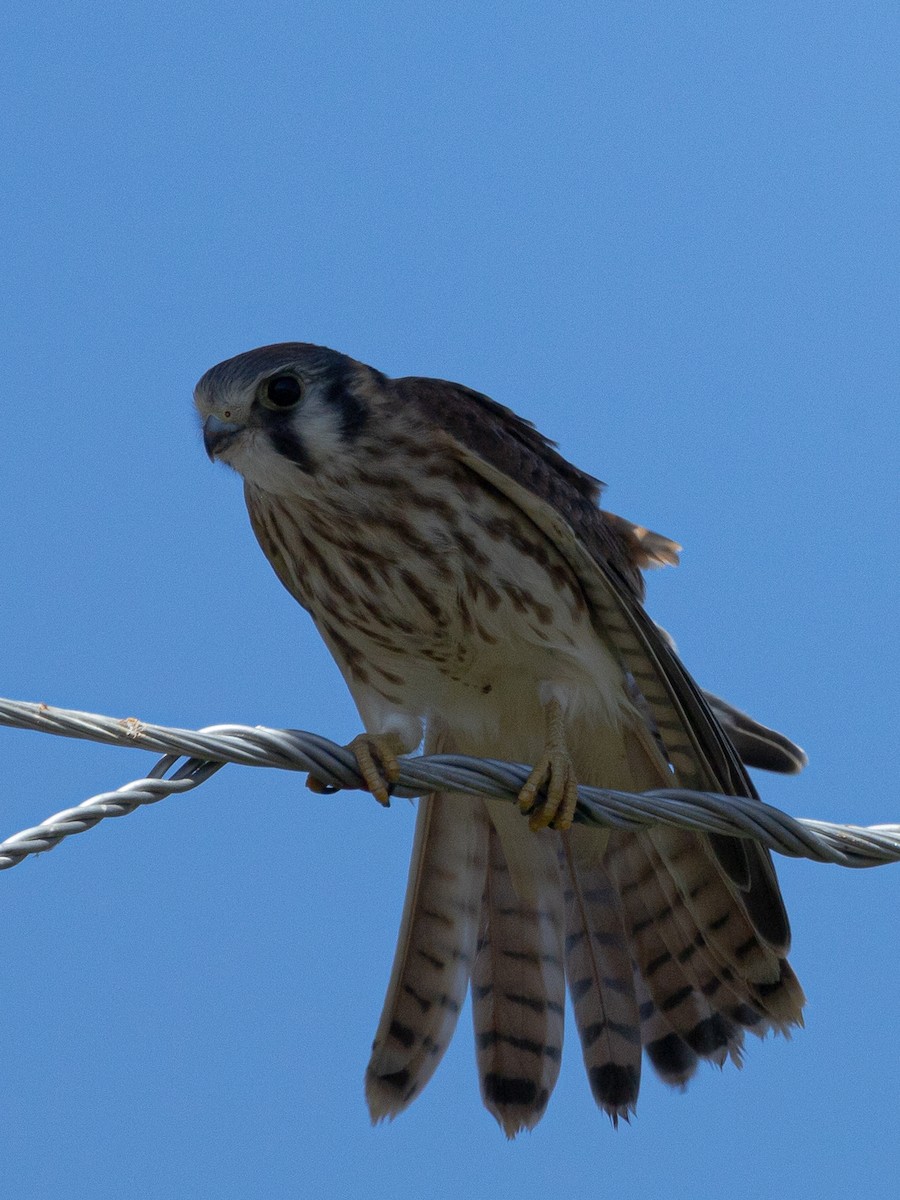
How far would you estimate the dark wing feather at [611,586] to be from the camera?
11.1 feet

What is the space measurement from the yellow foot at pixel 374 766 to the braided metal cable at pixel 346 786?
0.15 m

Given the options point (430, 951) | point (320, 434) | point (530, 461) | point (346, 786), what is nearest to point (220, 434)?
point (320, 434)

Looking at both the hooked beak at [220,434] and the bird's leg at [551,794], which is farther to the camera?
the hooked beak at [220,434]

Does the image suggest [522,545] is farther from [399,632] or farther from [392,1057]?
[392,1057]

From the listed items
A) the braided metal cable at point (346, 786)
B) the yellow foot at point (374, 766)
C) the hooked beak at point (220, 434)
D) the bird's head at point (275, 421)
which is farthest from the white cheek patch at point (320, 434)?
the braided metal cable at point (346, 786)

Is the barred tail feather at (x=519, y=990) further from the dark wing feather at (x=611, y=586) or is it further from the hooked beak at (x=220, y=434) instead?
the hooked beak at (x=220, y=434)

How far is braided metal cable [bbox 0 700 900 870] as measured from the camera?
2.20m

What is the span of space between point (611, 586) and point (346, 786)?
1123 millimetres

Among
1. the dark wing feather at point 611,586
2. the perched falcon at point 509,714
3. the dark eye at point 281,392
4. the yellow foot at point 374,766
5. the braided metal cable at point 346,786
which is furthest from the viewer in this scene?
the dark eye at point 281,392

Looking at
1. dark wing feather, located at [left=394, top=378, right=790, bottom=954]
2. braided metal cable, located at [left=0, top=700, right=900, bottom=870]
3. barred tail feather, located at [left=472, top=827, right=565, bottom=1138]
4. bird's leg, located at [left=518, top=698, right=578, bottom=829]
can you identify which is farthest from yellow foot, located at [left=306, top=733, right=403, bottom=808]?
barred tail feather, located at [left=472, top=827, right=565, bottom=1138]

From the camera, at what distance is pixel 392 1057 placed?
151 inches

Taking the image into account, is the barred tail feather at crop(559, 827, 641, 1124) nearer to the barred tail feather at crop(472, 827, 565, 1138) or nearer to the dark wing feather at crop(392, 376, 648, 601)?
the barred tail feather at crop(472, 827, 565, 1138)

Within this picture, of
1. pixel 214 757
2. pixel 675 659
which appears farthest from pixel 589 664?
pixel 214 757

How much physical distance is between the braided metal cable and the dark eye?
1227 mm
